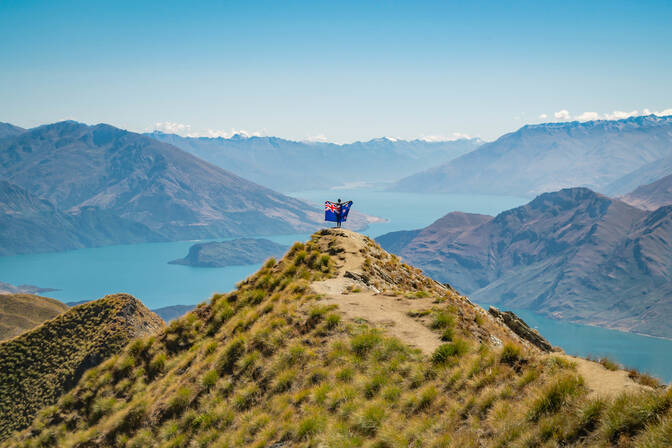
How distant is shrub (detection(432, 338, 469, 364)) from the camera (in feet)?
45.2

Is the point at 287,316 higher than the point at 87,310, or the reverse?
the point at 287,316

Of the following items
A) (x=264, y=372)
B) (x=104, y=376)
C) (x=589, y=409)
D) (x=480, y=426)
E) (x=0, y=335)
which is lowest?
(x=0, y=335)

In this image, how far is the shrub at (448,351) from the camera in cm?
1379

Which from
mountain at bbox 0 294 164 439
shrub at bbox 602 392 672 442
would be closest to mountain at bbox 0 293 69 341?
mountain at bbox 0 294 164 439

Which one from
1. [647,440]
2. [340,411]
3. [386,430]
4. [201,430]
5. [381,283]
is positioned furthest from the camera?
[381,283]

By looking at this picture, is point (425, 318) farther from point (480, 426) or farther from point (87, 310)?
point (87, 310)

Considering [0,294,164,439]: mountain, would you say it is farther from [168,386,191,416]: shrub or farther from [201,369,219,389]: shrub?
[201,369,219,389]: shrub

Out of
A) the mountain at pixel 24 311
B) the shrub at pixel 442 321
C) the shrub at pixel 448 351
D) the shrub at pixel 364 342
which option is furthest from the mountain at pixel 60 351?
the mountain at pixel 24 311

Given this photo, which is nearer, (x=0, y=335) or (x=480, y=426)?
(x=480, y=426)

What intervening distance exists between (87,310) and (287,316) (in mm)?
22003

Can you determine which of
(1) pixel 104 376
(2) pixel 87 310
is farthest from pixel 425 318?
(2) pixel 87 310

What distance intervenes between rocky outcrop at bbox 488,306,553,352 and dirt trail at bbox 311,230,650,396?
6639 millimetres

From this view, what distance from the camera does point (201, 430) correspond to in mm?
15859

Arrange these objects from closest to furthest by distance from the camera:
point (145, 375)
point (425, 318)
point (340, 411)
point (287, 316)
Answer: point (340, 411), point (425, 318), point (287, 316), point (145, 375)
